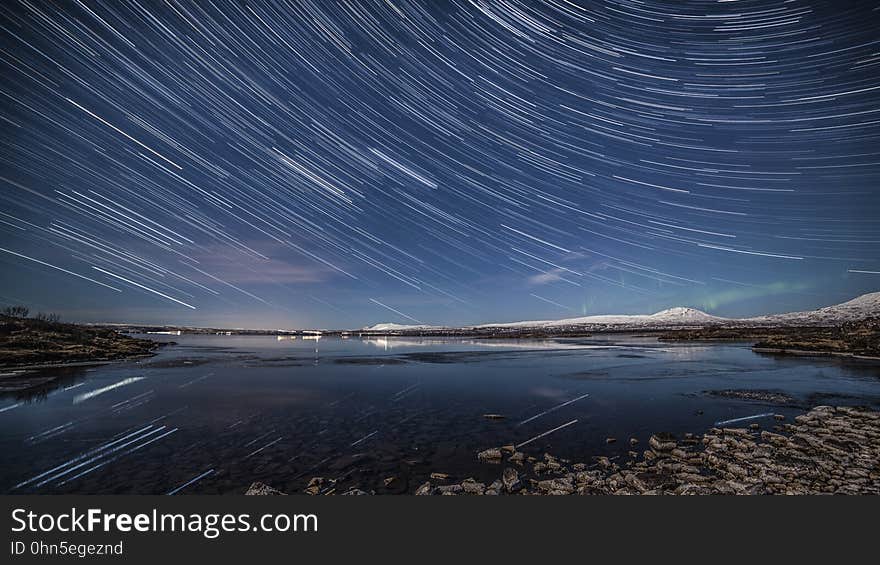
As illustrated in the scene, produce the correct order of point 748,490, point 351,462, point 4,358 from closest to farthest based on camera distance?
point 748,490 → point 351,462 → point 4,358

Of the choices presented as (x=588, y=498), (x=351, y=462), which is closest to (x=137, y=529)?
(x=351, y=462)

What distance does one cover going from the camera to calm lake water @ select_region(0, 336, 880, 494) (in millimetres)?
11086

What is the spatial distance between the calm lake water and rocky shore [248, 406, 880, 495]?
759 millimetres

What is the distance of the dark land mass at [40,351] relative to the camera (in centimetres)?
2953

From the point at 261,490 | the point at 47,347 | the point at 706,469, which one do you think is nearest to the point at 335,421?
the point at 261,490

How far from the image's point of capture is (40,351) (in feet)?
130

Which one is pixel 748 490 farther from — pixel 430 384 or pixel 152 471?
pixel 430 384

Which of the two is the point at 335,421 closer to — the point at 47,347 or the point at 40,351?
the point at 40,351

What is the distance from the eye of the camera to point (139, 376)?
31578mm

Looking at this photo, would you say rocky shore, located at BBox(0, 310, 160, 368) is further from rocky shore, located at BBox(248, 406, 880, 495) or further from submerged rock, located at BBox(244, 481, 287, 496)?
rocky shore, located at BBox(248, 406, 880, 495)

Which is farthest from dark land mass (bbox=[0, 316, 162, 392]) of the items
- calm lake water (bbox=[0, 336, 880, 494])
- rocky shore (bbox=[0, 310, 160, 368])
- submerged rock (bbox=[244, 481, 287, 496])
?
submerged rock (bbox=[244, 481, 287, 496])

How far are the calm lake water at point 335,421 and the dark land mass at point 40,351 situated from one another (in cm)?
416

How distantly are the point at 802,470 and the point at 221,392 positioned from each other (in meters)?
29.0

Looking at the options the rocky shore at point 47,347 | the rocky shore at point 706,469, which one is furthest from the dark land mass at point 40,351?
the rocky shore at point 706,469
